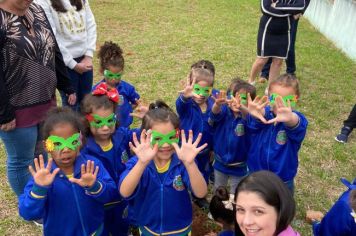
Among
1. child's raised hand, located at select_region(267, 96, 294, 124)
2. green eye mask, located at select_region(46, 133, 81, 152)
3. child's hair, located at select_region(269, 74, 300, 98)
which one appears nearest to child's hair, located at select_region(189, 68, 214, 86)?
child's hair, located at select_region(269, 74, 300, 98)

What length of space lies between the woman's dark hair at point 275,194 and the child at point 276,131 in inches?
37.4

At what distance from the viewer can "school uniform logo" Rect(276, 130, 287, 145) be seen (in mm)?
3006

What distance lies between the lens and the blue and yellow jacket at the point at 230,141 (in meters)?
3.31

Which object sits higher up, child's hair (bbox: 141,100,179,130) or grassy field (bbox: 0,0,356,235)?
child's hair (bbox: 141,100,179,130)

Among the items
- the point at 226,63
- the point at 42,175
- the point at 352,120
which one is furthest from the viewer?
the point at 226,63

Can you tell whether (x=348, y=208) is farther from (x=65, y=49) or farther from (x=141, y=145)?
(x=65, y=49)

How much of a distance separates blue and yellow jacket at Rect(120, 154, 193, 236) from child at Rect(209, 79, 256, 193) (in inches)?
35.3

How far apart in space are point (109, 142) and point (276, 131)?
1326mm

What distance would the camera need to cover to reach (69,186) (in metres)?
2.35

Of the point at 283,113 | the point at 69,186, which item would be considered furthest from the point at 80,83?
the point at 283,113

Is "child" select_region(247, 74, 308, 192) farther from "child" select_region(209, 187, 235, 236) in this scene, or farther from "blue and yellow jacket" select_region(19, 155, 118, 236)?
"blue and yellow jacket" select_region(19, 155, 118, 236)

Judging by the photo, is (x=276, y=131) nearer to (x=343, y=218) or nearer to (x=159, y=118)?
(x=343, y=218)

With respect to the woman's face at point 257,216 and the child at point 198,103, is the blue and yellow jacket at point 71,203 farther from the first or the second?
the child at point 198,103

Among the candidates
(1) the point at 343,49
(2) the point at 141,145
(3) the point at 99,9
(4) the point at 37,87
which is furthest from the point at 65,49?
(3) the point at 99,9
